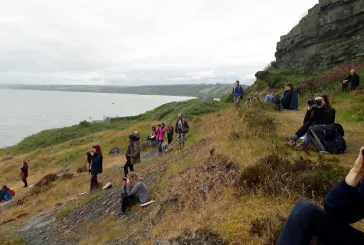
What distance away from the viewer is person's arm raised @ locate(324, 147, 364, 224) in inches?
126

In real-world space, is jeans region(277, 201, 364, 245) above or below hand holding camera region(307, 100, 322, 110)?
below

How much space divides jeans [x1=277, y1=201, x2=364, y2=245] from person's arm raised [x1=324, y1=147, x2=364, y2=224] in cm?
16

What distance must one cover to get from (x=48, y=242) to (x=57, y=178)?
13.1m

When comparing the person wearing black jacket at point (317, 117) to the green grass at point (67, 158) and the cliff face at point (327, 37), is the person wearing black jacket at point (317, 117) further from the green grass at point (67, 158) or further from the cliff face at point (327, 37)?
the green grass at point (67, 158)

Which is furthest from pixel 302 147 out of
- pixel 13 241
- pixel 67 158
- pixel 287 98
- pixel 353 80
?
pixel 67 158

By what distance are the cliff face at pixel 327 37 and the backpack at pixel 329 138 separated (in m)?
16.3

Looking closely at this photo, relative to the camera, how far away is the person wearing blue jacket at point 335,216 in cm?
322

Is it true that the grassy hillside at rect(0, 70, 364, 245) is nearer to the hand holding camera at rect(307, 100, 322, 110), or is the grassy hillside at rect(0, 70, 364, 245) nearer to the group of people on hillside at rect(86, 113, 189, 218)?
the group of people on hillside at rect(86, 113, 189, 218)

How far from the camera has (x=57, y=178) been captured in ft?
75.5

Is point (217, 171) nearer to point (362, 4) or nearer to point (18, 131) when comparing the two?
point (362, 4)

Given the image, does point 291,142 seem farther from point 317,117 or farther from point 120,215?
point 120,215

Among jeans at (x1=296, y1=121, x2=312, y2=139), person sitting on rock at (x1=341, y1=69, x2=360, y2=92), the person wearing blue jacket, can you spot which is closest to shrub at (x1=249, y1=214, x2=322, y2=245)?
the person wearing blue jacket

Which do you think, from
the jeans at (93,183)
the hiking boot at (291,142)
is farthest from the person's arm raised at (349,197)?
the jeans at (93,183)

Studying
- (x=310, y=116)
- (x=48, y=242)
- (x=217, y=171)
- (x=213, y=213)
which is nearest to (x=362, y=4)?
(x=310, y=116)
